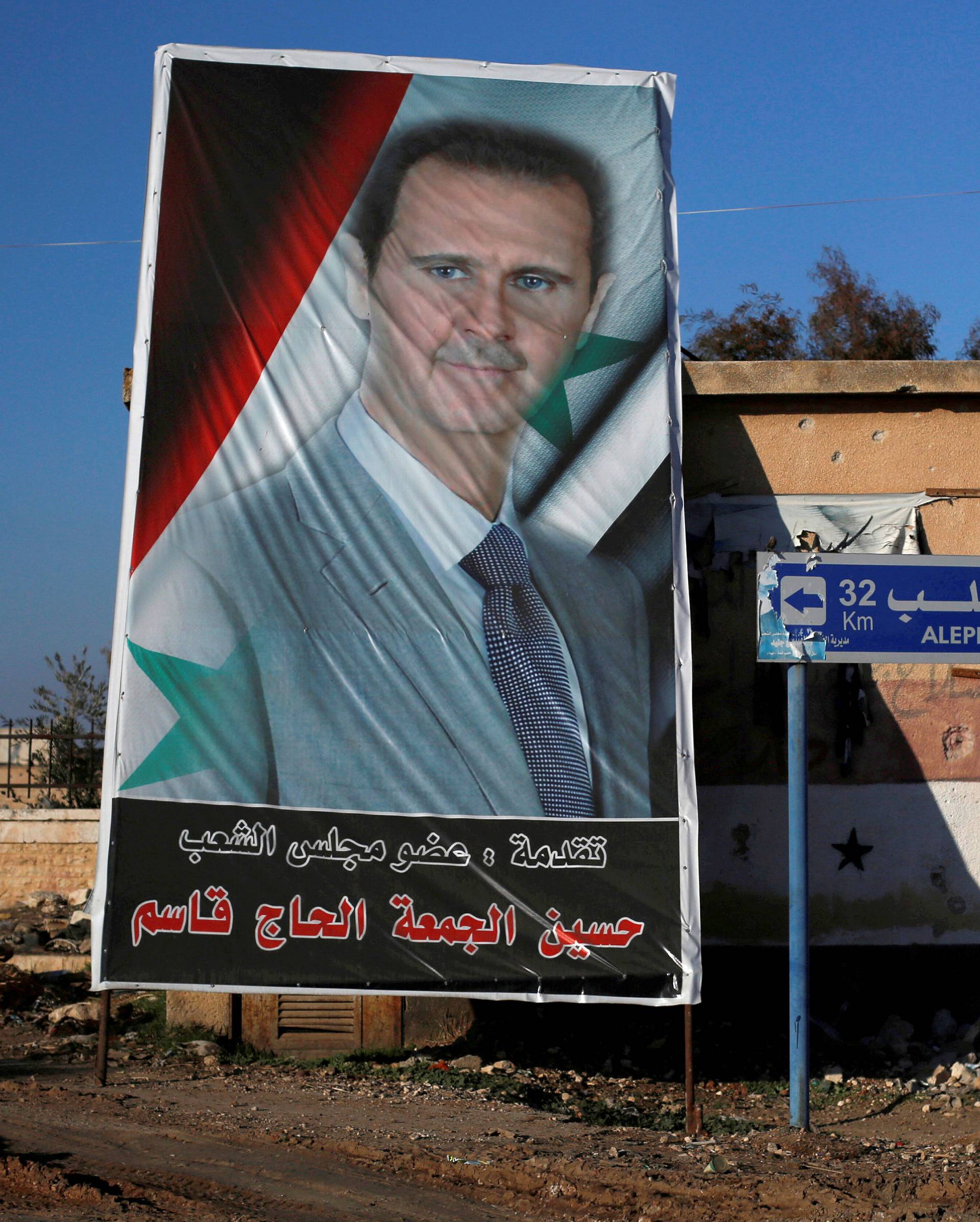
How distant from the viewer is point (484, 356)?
22.0ft

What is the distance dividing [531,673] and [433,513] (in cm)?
106

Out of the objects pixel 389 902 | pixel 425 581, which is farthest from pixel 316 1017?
pixel 425 581

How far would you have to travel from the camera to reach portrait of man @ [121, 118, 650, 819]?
6168 mm

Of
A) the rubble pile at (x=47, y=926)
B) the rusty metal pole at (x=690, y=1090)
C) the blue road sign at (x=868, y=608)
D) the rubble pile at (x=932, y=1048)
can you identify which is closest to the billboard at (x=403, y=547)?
the rusty metal pole at (x=690, y=1090)

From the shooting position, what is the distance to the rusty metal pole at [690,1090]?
5.78m

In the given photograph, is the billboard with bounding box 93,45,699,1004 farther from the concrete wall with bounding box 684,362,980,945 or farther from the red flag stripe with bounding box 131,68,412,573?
the concrete wall with bounding box 684,362,980,945

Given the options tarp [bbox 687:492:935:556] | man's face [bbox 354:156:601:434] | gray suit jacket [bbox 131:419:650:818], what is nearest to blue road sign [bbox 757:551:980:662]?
gray suit jacket [bbox 131:419:650:818]

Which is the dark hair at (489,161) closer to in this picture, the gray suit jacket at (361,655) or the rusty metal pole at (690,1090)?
the gray suit jacket at (361,655)

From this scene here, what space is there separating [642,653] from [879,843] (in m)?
2.34

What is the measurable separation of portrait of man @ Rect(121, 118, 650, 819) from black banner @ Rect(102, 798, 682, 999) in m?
0.14

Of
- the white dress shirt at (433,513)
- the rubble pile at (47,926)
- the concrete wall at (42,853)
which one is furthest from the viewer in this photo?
the concrete wall at (42,853)

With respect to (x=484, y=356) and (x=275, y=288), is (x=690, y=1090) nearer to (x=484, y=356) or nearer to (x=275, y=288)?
(x=484, y=356)

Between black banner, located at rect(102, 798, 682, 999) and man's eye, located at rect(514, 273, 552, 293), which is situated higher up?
man's eye, located at rect(514, 273, 552, 293)

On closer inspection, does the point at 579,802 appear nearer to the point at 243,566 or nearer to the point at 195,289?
the point at 243,566
